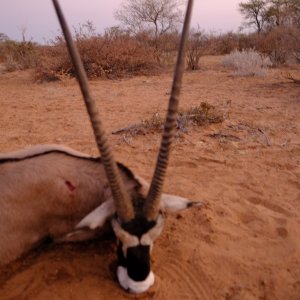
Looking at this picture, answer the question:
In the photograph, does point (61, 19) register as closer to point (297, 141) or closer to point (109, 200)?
point (109, 200)

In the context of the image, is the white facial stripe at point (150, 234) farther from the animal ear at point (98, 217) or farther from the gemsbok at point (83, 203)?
the animal ear at point (98, 217)

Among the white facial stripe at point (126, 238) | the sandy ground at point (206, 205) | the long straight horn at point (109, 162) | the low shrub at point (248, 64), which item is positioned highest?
the long straight horn at point (109, 162)

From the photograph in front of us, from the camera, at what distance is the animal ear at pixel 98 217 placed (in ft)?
8.36

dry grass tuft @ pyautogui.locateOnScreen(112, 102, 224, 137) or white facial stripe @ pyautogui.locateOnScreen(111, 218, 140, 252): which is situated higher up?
white facial stripe @ pyautogui.locateOnScreen(111, 218, 140, 252)

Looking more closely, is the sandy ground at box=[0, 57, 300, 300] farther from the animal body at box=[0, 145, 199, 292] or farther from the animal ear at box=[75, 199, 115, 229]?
the animal ear at box=[75, 199, 115, 229]

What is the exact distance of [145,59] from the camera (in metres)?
12.9

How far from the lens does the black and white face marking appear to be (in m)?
2.42

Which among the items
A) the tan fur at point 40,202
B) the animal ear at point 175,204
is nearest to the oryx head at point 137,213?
the animal ear at point 175,204

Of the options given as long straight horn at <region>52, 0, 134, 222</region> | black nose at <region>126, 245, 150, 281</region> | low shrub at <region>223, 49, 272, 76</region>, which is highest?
long straight horn at <region>52, 0, 134, 222</region>

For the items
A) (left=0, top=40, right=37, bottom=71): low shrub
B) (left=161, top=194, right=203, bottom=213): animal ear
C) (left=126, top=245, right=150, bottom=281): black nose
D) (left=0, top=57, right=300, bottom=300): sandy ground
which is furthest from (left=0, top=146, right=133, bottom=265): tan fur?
(left=0, top=40, right=37, bottom=71): low shrub

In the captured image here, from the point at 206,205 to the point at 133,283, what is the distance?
1.43 meters

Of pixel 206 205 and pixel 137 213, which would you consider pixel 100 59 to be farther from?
pixel 137 213

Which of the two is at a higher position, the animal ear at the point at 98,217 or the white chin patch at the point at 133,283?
the animal ear at the point at 98,217

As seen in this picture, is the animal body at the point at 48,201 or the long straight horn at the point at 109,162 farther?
the animal body at the point at 48,201
